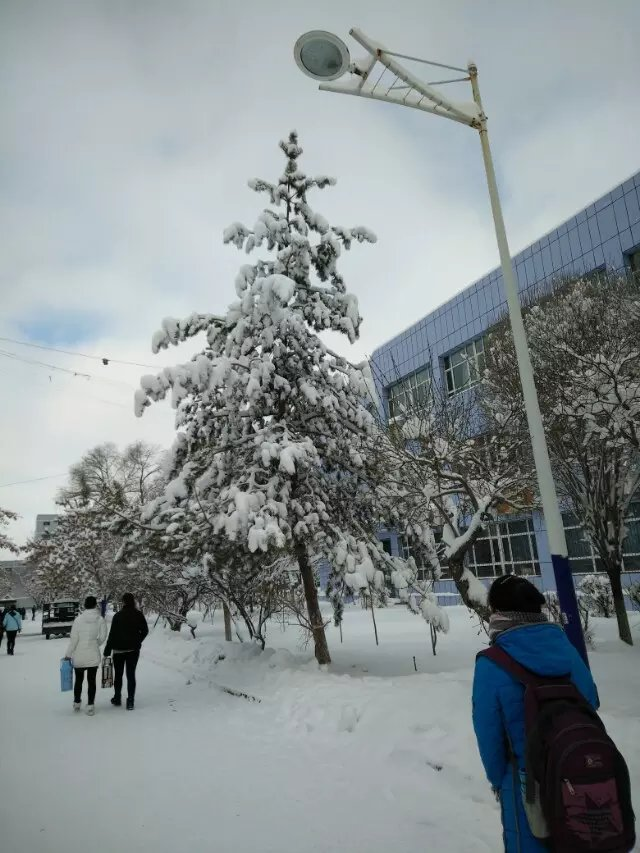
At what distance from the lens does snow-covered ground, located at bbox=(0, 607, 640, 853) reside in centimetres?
410

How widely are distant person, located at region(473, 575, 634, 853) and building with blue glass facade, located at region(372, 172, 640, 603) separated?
40.5ft

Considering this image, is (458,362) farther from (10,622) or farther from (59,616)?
(59,616)

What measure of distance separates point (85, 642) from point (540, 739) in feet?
27.0

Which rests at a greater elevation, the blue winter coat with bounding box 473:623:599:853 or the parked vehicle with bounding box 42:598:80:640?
the blue winter coat with bounding box 473:623:599:853

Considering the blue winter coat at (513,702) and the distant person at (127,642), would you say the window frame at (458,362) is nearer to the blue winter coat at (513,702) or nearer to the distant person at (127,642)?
the distant person at (127,642)

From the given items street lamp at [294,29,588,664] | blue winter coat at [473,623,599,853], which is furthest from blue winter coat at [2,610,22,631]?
blue winter coat at [473,623,599,853]

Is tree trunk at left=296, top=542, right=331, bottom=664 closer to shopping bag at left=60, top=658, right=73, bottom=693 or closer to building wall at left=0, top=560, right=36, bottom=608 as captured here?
shopping bag at left=60, top=658, right=73, bottom=693

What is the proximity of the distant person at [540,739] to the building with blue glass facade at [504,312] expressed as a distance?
12.3 metres

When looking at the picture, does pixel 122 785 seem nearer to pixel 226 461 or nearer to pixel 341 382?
pixel 226 461

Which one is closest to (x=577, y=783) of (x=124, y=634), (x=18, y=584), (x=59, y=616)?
(x=124, y=634)

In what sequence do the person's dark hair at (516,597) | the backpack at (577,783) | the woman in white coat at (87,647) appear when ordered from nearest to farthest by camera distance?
the backpack at (577,783) → the person's dark hair at (516,597) → the woman in white coat at (87,647)

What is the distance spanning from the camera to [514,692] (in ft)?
8.05

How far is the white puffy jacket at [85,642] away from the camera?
28.5 feet

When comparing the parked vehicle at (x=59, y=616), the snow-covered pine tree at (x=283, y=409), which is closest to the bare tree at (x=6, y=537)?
the parked vehicle at (x=59, y=616)
